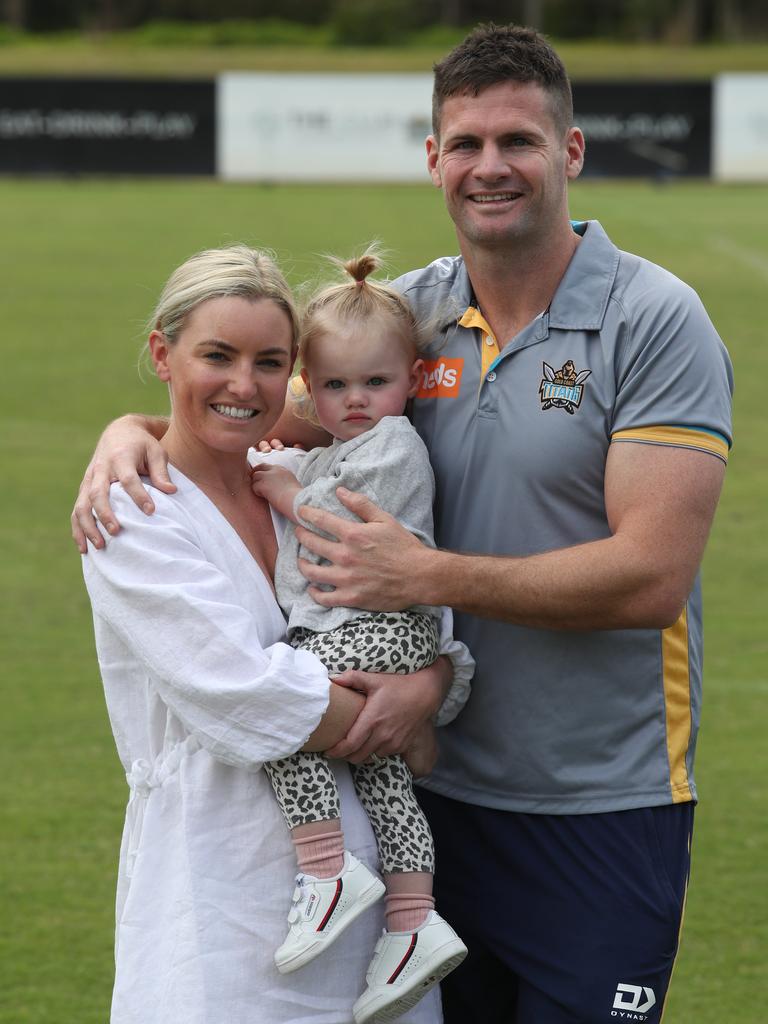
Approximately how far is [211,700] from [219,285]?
72 cm

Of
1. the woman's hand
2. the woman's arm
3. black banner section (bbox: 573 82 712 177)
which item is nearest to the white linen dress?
the woman's arm

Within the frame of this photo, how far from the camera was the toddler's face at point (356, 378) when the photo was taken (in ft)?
10.1

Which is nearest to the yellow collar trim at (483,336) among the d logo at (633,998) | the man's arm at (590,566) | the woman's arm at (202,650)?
the man's arm at (590,566)

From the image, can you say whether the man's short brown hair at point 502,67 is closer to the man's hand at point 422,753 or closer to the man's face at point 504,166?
the man's face at point 504,166

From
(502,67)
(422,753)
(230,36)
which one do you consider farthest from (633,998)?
(230,36)

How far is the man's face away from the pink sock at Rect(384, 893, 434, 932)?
121 cm

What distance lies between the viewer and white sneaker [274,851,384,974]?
8.87 feet

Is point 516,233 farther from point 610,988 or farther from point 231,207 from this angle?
point 231,207

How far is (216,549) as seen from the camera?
2814 millimetres

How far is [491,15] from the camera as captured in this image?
69.1m

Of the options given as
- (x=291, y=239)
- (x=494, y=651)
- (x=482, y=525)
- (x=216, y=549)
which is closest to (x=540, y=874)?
(x=494, y=651)

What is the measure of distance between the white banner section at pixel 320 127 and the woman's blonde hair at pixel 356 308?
3202cm

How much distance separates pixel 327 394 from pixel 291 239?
58.3 ft

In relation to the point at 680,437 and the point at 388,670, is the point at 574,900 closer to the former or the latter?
the point at 388,670
